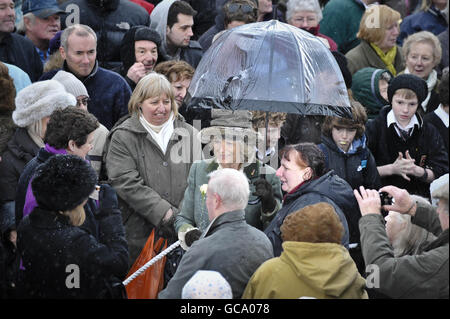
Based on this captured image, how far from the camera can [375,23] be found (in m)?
9.35

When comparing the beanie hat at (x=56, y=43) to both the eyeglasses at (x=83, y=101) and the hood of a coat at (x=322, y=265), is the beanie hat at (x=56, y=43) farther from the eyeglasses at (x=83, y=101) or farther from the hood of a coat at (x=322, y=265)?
the hood of a coat at (x=322, y=265)

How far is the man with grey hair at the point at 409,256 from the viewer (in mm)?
4633

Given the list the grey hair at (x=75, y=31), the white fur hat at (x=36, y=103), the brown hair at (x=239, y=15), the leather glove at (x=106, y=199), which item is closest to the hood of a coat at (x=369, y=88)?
the brown hair at (x=239, y=15)

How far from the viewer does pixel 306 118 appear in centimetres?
A: 773

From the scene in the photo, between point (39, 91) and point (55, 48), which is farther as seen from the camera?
point (55, 48)

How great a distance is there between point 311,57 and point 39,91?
2.04 metres

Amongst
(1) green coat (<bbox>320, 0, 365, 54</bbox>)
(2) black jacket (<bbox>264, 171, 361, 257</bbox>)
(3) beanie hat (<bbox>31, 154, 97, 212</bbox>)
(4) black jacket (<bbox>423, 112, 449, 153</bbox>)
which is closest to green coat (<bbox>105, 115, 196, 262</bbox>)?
(2) black jacket (<bbox>264, 171, 361, 257</bbox>)

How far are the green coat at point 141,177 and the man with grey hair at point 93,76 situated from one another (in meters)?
0.79

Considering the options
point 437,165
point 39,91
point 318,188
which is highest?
point 39,91

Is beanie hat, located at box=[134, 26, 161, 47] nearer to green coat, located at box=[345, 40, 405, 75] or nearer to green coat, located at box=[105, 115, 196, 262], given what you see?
green coat, located at box=[105, 115, 196, 262]

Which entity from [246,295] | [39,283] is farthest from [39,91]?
[246,295]

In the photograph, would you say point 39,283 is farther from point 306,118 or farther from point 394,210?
point 306,118

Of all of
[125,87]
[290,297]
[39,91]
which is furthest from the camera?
[125,87]

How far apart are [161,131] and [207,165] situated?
66 cm
